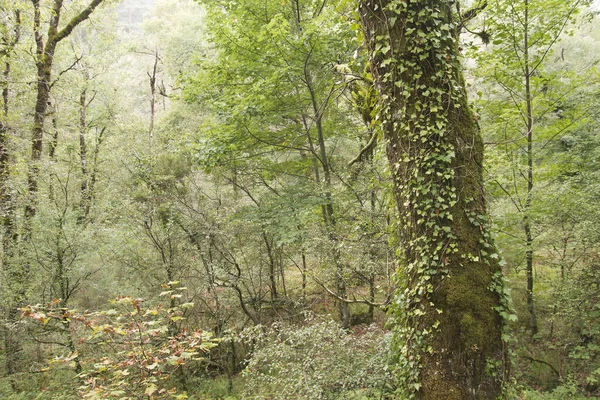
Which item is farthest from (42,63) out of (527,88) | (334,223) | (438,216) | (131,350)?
(527,88)

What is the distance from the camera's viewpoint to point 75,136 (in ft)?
49.5

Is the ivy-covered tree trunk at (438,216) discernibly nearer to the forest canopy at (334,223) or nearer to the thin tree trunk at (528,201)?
the forest canopy at (334,223)

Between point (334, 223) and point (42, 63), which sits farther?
point (42, 63)

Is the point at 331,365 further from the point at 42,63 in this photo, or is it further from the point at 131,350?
the point at 42,63

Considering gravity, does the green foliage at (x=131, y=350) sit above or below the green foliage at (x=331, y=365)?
above

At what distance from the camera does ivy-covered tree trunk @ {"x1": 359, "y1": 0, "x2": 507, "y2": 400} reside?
8.20 ft

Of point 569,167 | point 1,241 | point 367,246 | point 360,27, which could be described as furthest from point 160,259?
point 569,167

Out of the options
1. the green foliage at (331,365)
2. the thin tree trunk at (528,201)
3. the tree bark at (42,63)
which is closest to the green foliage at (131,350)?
the green foliage at (331,365)

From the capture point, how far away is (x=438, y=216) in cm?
263

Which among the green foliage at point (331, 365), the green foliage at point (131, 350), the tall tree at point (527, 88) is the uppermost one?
the tall tree at point (527, 88)

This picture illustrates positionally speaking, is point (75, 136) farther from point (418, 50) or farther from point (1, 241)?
point (418, 50)

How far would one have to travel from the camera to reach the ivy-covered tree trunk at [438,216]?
2.50 metres

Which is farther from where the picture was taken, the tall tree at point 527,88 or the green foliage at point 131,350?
the tall tree at point 527,88

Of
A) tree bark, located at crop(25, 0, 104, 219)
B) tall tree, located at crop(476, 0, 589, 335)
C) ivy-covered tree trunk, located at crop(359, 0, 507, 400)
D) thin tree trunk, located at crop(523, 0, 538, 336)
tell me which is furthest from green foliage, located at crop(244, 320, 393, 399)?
tree bark, located at crop(25, 0, 104, 219)
